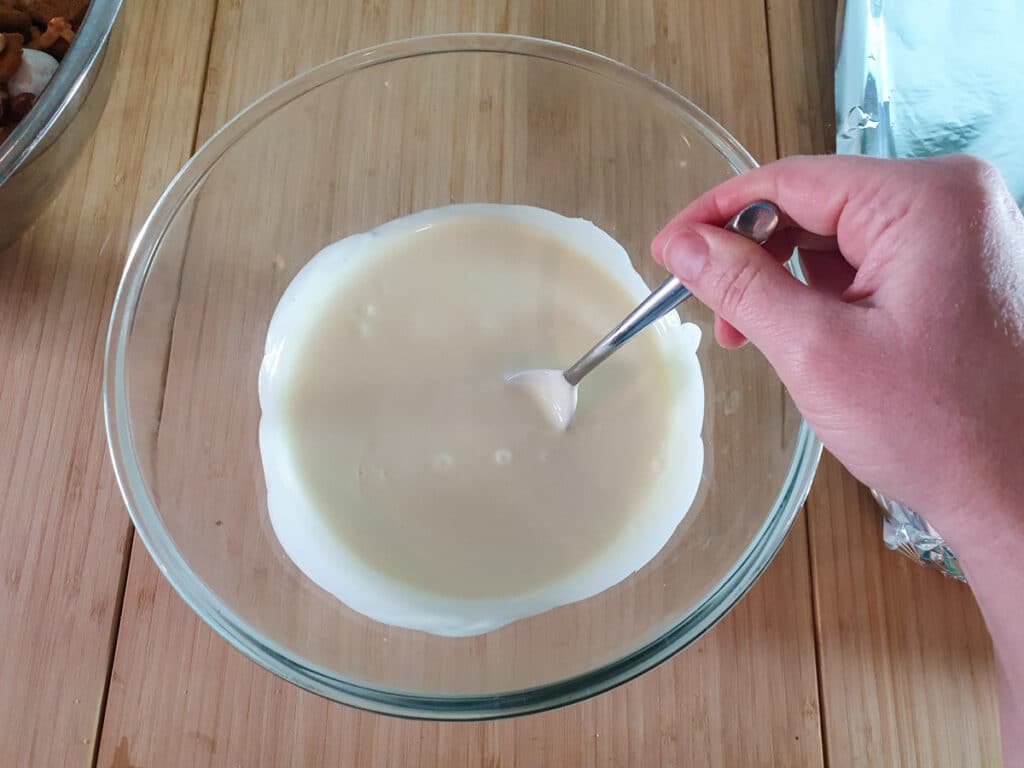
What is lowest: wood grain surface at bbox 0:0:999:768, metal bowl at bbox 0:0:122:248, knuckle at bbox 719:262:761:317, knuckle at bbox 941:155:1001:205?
wood grain surface at bbox 0:0:999:768

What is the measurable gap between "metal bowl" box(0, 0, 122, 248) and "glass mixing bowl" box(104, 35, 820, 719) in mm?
107

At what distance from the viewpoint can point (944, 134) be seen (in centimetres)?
84

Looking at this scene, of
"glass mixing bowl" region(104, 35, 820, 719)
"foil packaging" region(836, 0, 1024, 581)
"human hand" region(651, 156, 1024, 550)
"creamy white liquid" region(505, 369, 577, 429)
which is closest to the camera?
"human hand" region(651, 156, 1024, 550)

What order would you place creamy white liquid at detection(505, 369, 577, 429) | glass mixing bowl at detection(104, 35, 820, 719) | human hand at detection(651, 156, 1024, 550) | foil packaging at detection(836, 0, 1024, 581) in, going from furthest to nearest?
foil packaging at detection(836, 0, 1024, 581) → creamy white liquid at detection(505, 369, 577, 429) → glass mixing bowl at detection(104, 35, 820, 719) → human hand at detection(651, 156, 1024, 550)

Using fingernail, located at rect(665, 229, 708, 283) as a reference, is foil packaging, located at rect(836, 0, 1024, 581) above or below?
above

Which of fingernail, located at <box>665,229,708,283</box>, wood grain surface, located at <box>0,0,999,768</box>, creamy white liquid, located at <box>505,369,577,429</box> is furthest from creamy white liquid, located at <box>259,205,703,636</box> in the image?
fingernail, located at <box>665,229,708,283</box>

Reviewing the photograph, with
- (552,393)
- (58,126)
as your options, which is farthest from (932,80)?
(58,126)

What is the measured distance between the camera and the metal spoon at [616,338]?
54 centimetres

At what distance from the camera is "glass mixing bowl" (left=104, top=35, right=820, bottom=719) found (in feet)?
1.97

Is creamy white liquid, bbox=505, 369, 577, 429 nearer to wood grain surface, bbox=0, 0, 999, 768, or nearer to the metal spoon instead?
the metal spoon

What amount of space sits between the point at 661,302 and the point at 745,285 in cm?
10

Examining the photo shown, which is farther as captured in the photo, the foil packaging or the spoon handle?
the foil packaging

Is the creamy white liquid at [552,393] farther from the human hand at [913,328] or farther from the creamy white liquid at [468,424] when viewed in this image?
the human hand at [913,328]

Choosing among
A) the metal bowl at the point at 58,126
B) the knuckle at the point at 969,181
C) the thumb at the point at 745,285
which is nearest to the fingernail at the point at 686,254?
the thumb at the point at 745,285
